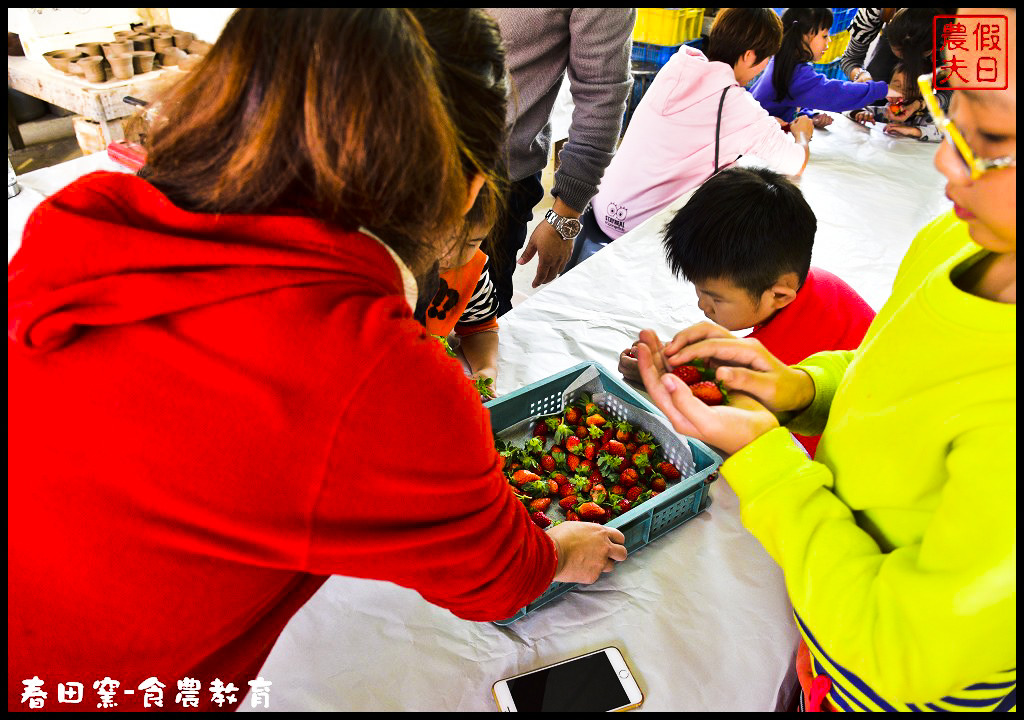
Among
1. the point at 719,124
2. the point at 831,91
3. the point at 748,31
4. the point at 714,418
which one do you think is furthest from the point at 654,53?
the point at 714,418

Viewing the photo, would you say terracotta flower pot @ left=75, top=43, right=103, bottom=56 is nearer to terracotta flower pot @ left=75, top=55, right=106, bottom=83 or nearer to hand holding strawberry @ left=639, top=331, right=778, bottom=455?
terracotta flower pot @ left=75, top=55, right=106, bottom=83

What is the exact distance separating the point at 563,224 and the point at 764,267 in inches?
33.0

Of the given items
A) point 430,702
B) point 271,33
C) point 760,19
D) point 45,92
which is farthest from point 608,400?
→ point 45,92

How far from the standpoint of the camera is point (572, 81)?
199cm

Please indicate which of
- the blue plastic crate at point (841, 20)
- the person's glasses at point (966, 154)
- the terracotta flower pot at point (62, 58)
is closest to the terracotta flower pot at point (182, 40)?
the terracotta flower pot at point (62, 58)

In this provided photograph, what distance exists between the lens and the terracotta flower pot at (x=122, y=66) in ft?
10.4

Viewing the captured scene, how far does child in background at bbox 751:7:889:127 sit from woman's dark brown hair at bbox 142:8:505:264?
2729mm

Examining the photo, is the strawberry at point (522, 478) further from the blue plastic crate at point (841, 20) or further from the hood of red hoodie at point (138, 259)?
the blue plastic crate at point (841, 20)

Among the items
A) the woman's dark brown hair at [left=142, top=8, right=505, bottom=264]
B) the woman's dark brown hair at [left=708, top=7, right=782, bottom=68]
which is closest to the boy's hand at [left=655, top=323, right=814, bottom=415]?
the woman's dark brown hair at [left=142, top=8, right=505, bottom=264]

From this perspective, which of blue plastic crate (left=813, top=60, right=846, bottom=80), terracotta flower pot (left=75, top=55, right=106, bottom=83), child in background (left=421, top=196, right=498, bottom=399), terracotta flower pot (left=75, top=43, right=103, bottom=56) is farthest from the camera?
blue plastic crate (left=813, top=60, right=846, bottom=80)

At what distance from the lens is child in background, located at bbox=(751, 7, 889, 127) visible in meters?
2.95

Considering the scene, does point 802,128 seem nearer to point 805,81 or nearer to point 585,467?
point 805,81

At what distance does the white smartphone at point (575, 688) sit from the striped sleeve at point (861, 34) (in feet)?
12.9

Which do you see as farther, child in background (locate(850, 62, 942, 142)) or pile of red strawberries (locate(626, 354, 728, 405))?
child in background (locate(850, 62, 942, 142))
